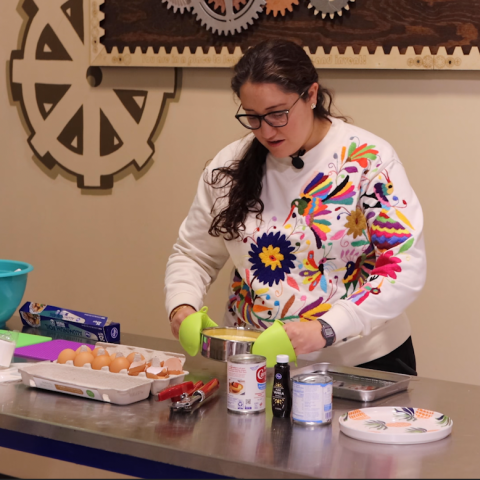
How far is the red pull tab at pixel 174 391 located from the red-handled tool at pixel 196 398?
0.02 m

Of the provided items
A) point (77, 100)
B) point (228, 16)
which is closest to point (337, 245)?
point (228, 16)

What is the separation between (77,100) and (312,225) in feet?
5.66

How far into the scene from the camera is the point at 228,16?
2.82 meters

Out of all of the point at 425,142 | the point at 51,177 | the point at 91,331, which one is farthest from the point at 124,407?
the point at 51,177

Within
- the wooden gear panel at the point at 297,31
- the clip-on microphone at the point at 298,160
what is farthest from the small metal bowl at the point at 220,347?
the wooden gear panel at the point at 297,31

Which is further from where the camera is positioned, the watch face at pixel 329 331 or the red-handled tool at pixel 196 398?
the watch face at pixel 329 331

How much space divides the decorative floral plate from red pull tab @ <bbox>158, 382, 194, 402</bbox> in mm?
325

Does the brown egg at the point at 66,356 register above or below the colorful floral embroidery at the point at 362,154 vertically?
below

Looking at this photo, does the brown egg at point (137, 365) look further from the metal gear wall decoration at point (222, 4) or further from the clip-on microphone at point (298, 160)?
the metal gear wall decoration at point (222, 4)

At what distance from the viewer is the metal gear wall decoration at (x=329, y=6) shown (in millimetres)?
2621

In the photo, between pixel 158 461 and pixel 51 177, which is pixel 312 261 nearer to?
pixel 158 461

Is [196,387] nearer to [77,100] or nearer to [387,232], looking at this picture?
[387,232]

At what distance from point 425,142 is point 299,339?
1252 millimetres

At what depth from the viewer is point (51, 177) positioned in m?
3.31
